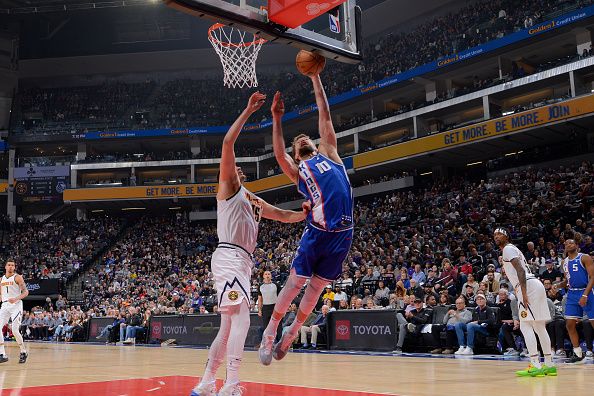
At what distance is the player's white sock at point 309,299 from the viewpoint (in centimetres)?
544

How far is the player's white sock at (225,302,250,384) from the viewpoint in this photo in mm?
4918

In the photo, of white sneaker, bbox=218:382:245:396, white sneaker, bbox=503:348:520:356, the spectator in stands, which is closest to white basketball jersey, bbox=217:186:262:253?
white sneaker, bbox=218:382:245:396

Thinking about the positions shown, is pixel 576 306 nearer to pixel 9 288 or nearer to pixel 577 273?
pixel 577 273

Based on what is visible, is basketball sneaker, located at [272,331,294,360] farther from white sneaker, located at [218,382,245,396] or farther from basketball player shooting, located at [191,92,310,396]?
white sneaker, located at [218,382,245,396]

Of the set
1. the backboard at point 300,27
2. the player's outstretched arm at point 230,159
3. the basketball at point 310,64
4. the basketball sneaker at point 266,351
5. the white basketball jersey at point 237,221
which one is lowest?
the basketball sneaker at point 266,351

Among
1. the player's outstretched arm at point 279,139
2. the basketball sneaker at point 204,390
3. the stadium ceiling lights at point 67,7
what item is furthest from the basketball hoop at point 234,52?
the stadium ceiling lights at point 67,7

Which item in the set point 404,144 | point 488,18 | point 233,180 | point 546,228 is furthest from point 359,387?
point 488,18

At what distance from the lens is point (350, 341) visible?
14414 millimetres

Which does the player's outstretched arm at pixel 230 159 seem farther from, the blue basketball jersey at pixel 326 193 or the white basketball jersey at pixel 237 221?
the blue basketball jersey at pixel 326 193

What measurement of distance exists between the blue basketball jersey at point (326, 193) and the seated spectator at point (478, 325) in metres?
7.73

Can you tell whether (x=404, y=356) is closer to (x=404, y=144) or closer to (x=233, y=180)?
(x=233, y=180)

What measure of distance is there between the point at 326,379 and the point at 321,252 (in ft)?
9.98

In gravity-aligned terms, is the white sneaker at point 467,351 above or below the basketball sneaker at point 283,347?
below

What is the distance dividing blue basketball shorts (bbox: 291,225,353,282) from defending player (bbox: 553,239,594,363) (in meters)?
5.91
